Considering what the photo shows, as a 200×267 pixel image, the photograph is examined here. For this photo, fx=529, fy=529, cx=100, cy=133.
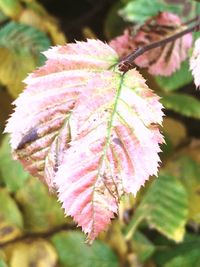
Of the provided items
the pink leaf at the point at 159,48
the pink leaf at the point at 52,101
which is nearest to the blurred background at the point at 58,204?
the pink leaf at the point at 159,48

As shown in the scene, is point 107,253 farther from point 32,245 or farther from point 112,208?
point 112,208

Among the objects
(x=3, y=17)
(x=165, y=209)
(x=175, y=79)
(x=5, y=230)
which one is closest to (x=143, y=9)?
(x=175, y=79)

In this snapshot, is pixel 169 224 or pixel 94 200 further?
pixel 169 224

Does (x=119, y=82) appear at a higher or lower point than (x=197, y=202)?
higher

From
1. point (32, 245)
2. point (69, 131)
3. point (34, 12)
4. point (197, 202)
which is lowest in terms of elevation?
point (197, 202)

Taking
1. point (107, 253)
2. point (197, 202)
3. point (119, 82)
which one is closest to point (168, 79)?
point (197, 202)

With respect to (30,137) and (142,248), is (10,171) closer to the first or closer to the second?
(142,248)
